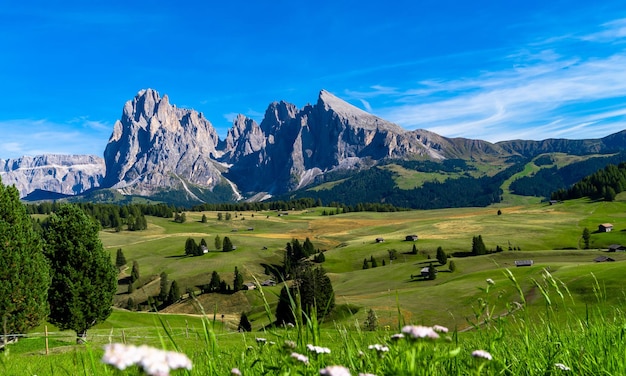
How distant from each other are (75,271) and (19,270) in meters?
7.41

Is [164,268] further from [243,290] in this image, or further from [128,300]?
[243,290]

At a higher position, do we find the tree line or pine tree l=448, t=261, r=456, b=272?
the tree line

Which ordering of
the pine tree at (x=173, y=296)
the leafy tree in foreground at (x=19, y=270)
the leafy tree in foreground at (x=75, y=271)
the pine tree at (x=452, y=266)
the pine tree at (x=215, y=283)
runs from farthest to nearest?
the pine tree at (x=215, y=283), the pine tree at (x=173, y=296), the pine tree at (x=452, y=266), the leafy tree in foreground at (x=75, y=271), the leafy tree in foreground at (x=19, y=270)

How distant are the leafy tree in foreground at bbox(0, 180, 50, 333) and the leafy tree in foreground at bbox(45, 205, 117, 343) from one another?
207 inches

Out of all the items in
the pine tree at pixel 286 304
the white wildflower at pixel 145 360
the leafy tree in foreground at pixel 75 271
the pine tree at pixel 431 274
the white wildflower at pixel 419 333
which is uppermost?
the white wildflower at pixel 145 360

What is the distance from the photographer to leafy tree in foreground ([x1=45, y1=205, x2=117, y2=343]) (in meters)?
42.3

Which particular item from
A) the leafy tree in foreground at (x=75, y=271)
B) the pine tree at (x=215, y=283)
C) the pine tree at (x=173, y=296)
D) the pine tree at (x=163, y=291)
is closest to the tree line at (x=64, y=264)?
the leafy tree in foreground at (x=75, y=271)

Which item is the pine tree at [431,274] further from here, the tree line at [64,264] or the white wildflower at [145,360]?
the white wildflower at [145,360]

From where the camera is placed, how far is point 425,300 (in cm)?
9100

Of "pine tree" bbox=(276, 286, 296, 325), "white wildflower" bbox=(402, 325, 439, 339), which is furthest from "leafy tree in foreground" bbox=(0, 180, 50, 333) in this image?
"white wildflower" bbox=(402, 325, 439, 339)

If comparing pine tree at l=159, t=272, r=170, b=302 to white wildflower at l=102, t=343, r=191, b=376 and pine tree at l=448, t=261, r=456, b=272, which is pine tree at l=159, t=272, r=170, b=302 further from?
white wildflower at l=102, t=343, r=191, b=376

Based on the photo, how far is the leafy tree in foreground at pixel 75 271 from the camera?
42.3 metres

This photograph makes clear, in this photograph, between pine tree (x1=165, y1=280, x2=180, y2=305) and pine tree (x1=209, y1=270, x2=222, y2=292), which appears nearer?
pine tree (x1=165, y1=280, x2=180, y2=305)

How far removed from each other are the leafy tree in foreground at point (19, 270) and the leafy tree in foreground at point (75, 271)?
5.25 meters
